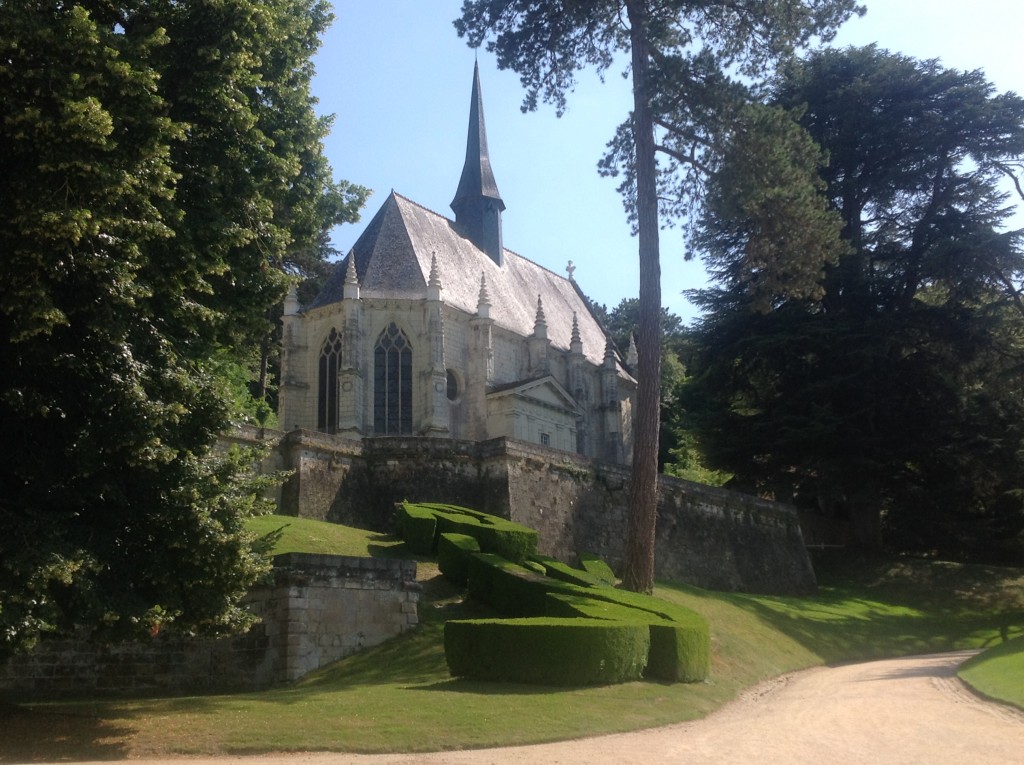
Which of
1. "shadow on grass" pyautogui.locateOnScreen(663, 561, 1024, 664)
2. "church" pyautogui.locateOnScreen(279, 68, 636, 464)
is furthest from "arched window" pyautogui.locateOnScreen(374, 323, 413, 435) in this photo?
"shadow on grass" pyautogui.locateOnScreen(663, 561, 1024, 664)

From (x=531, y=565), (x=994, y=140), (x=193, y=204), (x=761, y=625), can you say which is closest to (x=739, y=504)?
(x=761, y=625)

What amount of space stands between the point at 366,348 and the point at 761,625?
18.5 meters

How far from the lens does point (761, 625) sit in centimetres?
2291

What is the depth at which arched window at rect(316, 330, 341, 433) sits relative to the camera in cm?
3638

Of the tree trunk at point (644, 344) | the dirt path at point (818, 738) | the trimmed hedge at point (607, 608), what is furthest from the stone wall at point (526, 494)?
the dirt path at point (818, 738)

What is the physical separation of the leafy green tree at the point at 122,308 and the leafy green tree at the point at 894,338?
23.9m

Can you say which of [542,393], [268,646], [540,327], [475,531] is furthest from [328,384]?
[268,646]

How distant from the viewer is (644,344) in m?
20.8

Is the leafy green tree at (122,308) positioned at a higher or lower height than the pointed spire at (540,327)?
lower

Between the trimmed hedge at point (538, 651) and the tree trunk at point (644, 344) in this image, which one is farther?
the tree trunk at point (644, 344)

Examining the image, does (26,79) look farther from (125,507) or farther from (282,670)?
(282,670)

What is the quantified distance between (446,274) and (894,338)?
663 inches

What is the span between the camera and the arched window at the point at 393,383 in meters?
35.9

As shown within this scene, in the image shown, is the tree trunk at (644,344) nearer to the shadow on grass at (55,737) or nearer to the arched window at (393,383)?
the shadow on grass at (55,737)
